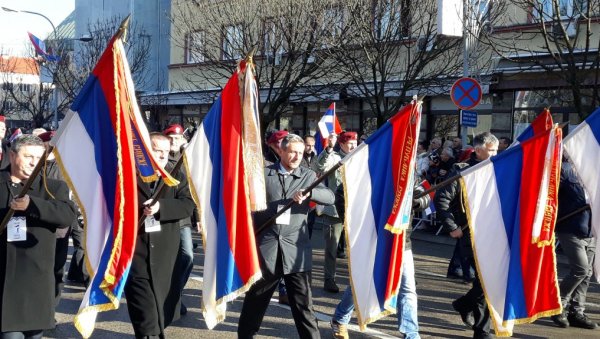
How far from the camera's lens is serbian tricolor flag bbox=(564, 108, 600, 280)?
6543 mm

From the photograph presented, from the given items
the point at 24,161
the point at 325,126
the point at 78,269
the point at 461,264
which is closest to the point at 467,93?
the point at 325,126

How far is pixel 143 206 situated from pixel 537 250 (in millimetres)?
2941

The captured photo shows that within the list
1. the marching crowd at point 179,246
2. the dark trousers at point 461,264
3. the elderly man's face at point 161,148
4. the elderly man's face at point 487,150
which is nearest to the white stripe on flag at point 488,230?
the marching crowd at point 179,246

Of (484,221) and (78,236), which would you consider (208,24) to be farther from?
(484,221)

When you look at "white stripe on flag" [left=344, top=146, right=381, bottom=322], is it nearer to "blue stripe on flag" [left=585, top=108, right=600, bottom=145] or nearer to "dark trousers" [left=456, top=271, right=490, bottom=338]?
"dark trousers" [left=456, top=271, right=490, bottom=338]

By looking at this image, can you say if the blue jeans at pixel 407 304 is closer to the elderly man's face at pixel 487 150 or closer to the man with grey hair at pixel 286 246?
the man with grey hair at pixel 286 246

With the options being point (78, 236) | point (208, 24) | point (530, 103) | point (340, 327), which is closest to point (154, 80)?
point (208, 24)

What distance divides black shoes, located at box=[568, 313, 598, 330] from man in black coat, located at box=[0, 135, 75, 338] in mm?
5003

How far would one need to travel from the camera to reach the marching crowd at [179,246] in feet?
15.6

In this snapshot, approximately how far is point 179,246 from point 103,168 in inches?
45.3

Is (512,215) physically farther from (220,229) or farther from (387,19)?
(387,19)

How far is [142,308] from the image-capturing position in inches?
217

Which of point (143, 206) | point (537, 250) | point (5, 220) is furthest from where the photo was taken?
point (537, 250)

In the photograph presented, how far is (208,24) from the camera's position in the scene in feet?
69.2
